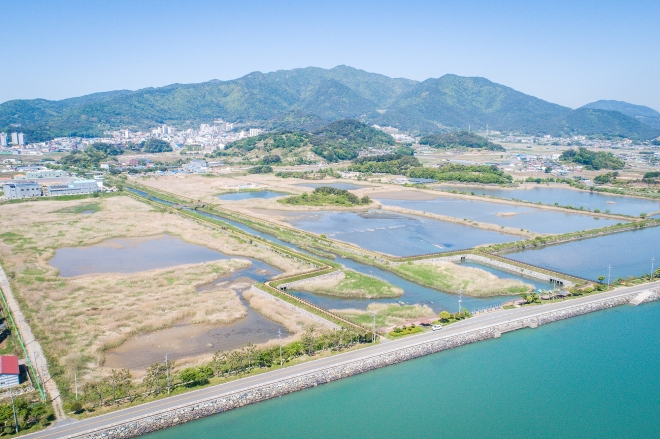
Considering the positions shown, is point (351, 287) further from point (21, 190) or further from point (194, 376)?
point (21, 190)

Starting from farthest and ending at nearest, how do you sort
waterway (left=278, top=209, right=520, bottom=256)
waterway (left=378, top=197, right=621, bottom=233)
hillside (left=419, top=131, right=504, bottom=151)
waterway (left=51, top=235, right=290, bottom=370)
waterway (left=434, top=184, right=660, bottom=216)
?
hillside (left=419, top=131, right=504, bottom=151), waterway (left=434, top=184, right=660, bottom=216), waterway (left=378, top=197, right=621, bottom=233), waterway (left=278, top=209, right=520, bottom=256), waterway (left=51, top=235, right=290, bottom=370)

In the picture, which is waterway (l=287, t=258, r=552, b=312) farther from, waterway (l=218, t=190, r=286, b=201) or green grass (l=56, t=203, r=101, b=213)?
waterway (l=218, t=190, r=286, b=201)

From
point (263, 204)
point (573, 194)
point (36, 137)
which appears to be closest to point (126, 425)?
point (263, 204)

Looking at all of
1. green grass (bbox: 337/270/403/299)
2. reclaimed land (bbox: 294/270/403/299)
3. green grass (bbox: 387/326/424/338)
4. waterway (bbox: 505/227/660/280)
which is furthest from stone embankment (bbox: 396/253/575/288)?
green grass (bbox: 387/326/424/338)

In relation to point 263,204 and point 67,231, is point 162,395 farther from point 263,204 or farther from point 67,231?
point 263,204

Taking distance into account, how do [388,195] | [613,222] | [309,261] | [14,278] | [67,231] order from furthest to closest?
[388,195], [613,222], [67,231], [309,261], [14,278]

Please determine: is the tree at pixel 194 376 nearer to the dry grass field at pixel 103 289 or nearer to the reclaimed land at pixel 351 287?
the dry grass field at pixel 103 289
